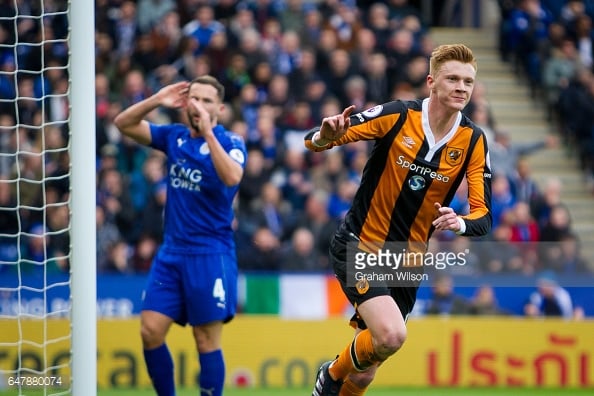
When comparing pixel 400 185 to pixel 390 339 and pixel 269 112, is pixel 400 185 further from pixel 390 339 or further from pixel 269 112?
pixel 269 112

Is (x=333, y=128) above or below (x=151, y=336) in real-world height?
above

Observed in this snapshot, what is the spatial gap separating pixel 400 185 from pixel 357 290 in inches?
28.1

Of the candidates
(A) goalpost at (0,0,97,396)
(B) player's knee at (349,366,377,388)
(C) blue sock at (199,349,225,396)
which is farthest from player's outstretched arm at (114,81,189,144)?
(B) player's knee at (349,366,377,388)

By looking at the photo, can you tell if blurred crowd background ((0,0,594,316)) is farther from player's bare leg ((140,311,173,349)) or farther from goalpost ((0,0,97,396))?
player's bare leg ((140,311,173,349))

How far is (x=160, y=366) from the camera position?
25.4ft

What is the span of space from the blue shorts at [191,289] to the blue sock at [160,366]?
26 centimetres

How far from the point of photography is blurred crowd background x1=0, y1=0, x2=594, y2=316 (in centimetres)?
1244

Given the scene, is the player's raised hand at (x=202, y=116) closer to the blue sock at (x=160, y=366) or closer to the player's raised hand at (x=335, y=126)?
the player's raised hand at (x=335, y=126)

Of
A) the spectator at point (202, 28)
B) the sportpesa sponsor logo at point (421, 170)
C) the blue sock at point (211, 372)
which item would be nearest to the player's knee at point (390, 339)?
the sportpesa sponsor logo at point (421, 170)

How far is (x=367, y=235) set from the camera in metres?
7.01

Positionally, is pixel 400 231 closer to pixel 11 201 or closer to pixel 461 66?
pixel 461 66

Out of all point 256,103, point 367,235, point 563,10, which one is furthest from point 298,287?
point 563,10

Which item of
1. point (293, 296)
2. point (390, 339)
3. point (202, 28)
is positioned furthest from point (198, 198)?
point (202, 28)

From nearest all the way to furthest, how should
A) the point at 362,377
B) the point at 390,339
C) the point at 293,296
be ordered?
the point at 390,339, the point at 362,377, the point at 293,296
